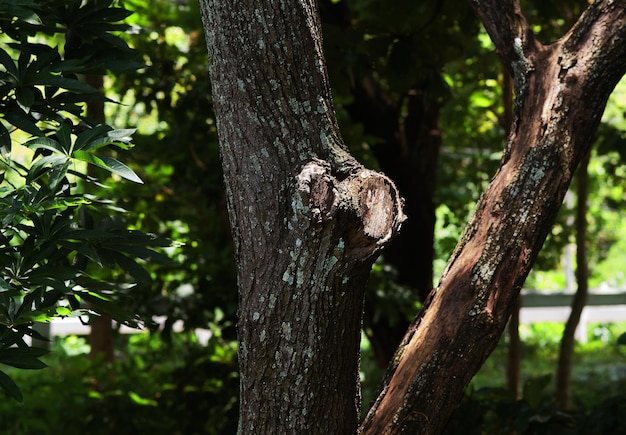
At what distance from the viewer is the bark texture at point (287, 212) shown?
70.0 inches

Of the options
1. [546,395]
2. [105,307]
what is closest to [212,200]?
[546,395]

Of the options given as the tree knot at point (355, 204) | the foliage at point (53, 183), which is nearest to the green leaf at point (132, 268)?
the foliage at point (53, 183)

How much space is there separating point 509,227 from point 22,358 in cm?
121

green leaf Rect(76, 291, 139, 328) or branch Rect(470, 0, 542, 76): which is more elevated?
branch Rect(470, 0, 542, 76)

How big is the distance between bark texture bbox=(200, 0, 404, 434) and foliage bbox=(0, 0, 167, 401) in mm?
312

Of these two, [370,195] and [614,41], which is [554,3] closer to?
[614,41]

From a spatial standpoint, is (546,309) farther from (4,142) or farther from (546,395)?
(4,142)

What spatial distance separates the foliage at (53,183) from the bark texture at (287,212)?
312 mm

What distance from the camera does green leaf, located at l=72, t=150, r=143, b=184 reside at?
6.27 feet

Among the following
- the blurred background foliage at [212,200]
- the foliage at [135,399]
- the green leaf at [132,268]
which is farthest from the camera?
the foliage at [135,399]

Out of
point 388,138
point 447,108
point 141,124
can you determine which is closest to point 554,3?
point 388,138

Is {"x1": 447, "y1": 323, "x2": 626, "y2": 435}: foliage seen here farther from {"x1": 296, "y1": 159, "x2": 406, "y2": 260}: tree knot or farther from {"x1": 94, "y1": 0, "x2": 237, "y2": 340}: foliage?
{"x1": 296, "y1": 159, "x2": 406, "y2": 260}: tree knot

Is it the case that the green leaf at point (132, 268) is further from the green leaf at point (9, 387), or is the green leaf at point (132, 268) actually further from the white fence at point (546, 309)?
the white fence at point (546, 309)

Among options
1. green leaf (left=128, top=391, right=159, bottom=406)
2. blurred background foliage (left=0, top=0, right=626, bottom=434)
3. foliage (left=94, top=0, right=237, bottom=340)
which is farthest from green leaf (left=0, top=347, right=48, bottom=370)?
green leaf (left=128, top=391, right=159, bottom=406)
